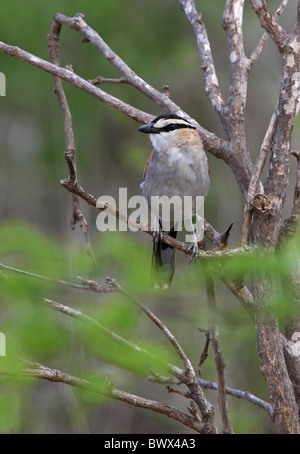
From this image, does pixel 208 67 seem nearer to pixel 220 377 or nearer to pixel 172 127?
pixel 172 127

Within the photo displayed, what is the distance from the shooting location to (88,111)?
21.1ft

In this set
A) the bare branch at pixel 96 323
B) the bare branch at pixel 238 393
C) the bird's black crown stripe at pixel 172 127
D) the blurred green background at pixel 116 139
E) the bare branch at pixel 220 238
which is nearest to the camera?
the bare branch at pixel 96 323

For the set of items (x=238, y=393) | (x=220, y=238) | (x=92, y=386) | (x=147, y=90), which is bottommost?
(x=238, y=393)

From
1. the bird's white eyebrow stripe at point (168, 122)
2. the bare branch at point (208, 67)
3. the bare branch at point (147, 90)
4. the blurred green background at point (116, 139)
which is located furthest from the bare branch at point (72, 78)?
the blurred green background at point (116, 139)

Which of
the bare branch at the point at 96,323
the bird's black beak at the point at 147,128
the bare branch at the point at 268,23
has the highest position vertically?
the bare branch at the point at 268,23

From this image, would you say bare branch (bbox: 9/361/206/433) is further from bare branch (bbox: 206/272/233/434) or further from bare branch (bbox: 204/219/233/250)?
bare branch (bbox: 204/219/233/250)

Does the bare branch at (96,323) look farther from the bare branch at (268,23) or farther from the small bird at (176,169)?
the small bird at (176,169)

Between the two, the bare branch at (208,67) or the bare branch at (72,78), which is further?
the bare branch at (208,67)

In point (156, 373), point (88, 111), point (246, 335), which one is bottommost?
point (246, 335)

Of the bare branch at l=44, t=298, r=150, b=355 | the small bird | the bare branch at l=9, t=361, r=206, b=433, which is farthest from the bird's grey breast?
the bare branch at l=44, t=298, r=150, b=355

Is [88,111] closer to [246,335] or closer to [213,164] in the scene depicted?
[213,164]

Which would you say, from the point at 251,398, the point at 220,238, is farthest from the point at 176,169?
the point at 251,398
